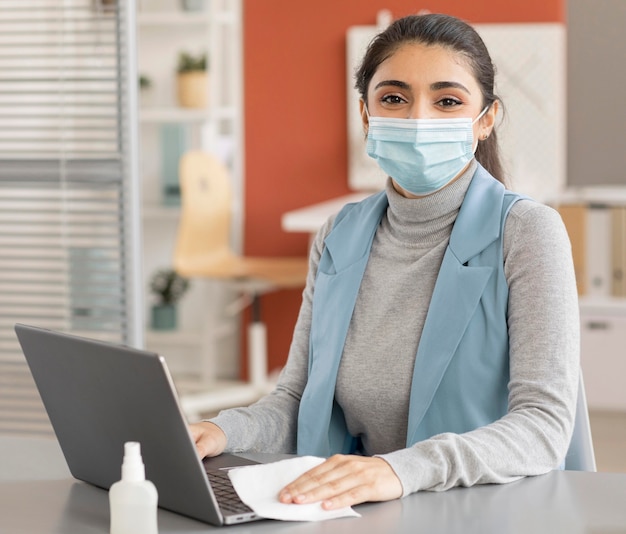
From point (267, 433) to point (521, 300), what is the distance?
0.43 meters

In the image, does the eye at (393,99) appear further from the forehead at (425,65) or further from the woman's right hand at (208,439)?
the woman's right hand at (208,439)

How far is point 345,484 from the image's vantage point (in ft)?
4.24

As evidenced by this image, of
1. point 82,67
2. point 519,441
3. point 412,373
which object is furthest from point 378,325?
point 82,67

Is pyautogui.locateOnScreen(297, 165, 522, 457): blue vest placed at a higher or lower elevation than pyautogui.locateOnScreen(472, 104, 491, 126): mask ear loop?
lower

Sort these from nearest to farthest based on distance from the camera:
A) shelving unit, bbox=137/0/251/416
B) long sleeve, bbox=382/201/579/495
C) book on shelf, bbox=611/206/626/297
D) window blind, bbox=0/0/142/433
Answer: long sleeve, bbox=382/201/579/495 < window blind, bbox=0/0/142/433 < book on shelf, bbox=611/206/626/297 < shelving unit, bbox=137/0/251/416

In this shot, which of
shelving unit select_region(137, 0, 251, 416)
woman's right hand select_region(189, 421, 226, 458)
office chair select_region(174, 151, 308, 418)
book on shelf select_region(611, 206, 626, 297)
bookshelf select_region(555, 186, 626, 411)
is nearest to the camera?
woman's right hand select_region(189, 421, 226, 458)

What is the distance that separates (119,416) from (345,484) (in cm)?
27

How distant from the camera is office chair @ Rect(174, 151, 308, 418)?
15.4 feet

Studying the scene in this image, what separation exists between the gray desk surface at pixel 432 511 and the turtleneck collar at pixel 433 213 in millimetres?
466

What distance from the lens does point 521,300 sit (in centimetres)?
157

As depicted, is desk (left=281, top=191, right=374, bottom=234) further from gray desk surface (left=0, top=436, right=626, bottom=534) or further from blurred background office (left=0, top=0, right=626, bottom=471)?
gray desk surface (left=0, top=436, right=626, bottom=534)

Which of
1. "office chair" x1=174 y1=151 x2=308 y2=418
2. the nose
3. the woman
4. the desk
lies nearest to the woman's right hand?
the woman

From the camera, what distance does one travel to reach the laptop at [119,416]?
46.6 inches

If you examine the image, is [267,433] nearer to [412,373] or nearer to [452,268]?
[412,373]
